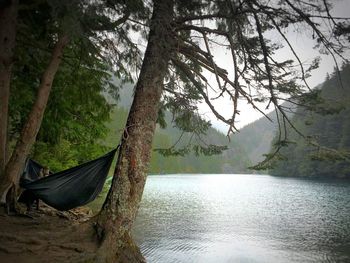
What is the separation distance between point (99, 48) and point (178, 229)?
11.3m

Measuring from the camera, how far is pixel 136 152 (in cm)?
540

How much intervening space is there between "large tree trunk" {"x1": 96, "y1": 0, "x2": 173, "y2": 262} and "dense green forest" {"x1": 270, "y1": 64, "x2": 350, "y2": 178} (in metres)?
2.36

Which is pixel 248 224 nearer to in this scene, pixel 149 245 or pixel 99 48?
pixel 149 245

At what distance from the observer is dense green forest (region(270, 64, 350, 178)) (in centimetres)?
532

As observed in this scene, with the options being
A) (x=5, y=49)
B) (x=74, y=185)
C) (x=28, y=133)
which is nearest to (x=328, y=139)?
(x=74, y=185)

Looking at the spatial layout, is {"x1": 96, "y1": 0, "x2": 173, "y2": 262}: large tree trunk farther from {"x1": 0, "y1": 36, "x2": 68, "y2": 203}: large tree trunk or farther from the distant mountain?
the distant mountain

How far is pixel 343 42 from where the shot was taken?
16.8 ft

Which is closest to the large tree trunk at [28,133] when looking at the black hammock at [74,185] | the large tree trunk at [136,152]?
the black hammock at [74,185]

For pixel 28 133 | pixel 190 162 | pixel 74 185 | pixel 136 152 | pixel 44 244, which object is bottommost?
pixel 44 244

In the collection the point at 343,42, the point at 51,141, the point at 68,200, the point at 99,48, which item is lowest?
the point at 68,200

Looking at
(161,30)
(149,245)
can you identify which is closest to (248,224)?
(149,245)

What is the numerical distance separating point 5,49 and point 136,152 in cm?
339

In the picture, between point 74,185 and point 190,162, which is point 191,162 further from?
point 74,185

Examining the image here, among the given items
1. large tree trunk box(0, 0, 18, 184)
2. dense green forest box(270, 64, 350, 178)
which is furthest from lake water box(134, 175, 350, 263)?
large tree trunk box(0, 0, 18, 184)
